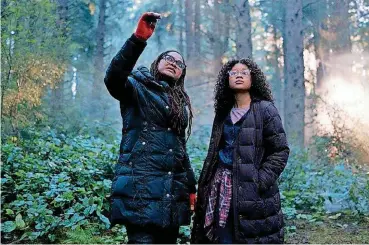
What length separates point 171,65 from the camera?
10.2ft

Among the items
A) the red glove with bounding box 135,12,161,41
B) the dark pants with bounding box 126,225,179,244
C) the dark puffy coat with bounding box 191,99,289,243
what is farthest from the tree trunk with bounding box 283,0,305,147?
the red glove with bounding box 135,12,161,41

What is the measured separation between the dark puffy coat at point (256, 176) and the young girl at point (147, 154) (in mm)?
224

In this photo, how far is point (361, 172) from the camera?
6.52 meters

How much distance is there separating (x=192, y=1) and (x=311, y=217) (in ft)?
57.5

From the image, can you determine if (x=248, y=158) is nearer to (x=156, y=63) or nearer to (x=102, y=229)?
(x=156, y=63)

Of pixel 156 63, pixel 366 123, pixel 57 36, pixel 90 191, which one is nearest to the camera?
pixel 156 63

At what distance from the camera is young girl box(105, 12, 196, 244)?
2.75 m

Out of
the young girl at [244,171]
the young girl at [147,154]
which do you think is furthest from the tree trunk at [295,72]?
the young girl at [147,154]

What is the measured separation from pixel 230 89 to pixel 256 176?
798 mm

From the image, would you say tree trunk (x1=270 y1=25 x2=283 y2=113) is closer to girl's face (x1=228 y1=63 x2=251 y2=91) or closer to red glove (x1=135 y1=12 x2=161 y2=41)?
girl's face (x1=228 y1=63 x2=251 y2=91)

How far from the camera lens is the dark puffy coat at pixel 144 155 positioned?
9.02 feet

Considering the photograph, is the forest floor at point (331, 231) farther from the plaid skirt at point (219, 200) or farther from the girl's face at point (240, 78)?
the girl's face at point (240, 78)

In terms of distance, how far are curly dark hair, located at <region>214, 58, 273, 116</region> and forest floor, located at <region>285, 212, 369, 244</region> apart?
2.57 m

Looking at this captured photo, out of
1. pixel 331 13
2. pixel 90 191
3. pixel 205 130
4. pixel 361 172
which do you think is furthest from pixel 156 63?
pixel 331 13
